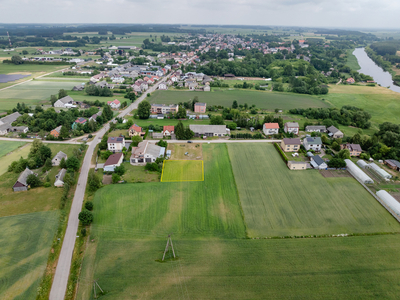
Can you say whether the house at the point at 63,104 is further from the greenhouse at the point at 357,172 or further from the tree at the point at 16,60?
the tree at the point at 16,60

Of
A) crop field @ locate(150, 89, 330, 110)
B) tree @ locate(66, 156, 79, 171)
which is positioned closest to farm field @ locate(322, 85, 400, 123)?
crop field @ locate(150, 89, 330, 110)

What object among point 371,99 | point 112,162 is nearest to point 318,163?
point 112,162

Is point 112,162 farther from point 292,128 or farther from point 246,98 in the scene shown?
point 246,98

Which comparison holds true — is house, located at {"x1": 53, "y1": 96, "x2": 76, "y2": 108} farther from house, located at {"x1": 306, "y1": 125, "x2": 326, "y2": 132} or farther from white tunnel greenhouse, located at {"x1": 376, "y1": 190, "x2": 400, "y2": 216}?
white tunnel greenhouse, located at {"x1": 376, "y1": 190, "x2": 400, "y2": 216}

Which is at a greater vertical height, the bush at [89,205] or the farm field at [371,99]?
the farm field at [371,99]

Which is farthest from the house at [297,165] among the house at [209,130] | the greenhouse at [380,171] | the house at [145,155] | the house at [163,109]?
the house at [163,109]
